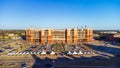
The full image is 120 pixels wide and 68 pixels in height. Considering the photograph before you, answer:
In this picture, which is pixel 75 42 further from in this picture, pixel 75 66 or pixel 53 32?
pixel 75 66

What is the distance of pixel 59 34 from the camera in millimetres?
64875

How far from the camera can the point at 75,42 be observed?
2564 inches

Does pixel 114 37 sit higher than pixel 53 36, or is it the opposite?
pixel 53 36

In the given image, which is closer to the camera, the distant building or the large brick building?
the large brick building

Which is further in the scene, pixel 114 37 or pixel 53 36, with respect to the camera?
pixel 114 37

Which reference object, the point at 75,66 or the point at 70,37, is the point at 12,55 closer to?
the point at 75,66

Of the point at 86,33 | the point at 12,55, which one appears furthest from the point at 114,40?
the point at 12,55

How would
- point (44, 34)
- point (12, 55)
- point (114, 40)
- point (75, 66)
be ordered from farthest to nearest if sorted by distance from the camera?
point (114, 40), point (44, 34), point (12, 55), point (75, 66)

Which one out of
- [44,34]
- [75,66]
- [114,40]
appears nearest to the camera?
[75,66]

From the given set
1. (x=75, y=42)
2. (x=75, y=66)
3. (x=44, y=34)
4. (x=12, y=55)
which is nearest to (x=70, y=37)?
(x=75, y=42)

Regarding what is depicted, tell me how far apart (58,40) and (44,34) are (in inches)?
199

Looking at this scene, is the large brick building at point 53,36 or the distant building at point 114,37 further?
the distant building at point 114,37

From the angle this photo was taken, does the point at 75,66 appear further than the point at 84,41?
No

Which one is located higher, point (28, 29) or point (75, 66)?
point (28, 29)
